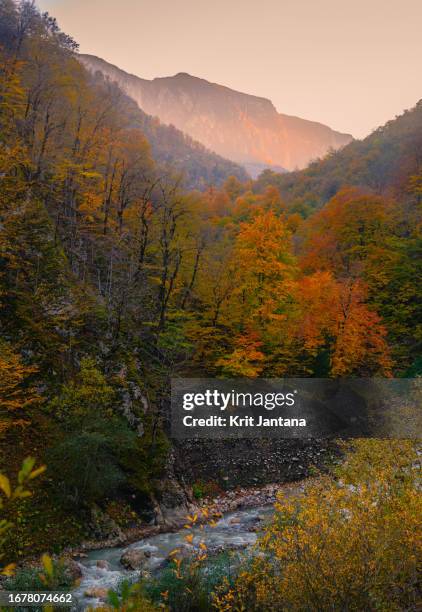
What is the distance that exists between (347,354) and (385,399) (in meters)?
4.13

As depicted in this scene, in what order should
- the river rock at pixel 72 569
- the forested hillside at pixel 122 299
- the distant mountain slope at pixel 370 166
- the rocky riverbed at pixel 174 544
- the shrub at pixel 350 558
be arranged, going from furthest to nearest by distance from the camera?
the distant mountain slope at pixel 370 166 < the forested hillside at pixel 122 299 < the rocky riverbed at pixel 174 544 < the river rock at pixel 72 569 < the shrub at pixel 350 558

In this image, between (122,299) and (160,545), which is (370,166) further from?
(160,545)

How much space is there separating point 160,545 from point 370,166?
209 feet

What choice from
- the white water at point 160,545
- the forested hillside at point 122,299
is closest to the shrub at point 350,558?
the white water at point 160,545

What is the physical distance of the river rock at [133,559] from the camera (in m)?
16.5

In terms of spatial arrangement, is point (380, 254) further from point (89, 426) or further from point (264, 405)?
point (89, 426)

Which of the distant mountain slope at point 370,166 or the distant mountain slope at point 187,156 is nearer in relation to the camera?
the distant mountain slope at point 370,166

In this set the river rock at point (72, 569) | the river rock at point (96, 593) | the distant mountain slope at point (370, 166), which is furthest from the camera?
the distant mountain slope at point (370, 166)

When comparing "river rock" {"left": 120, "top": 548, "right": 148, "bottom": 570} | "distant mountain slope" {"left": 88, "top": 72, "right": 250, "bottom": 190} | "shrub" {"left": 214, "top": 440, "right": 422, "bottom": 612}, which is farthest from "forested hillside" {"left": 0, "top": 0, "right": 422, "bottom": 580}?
"distant mountain slope" {"left": 88, "top": 72, "right": 250, "bottom": 190}

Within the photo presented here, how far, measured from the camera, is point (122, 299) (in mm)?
26000

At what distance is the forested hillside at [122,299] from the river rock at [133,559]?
230 centimetres

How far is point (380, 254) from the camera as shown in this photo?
A: 123 ft

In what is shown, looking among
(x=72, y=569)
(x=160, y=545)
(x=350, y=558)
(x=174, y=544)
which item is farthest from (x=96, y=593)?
(x=350, y=558)

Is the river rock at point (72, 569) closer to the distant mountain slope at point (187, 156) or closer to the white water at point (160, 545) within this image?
the white water at point (160, 545)
